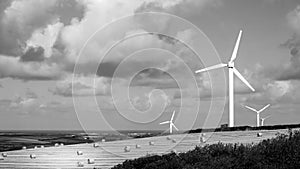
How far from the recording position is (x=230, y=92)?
2010 inches

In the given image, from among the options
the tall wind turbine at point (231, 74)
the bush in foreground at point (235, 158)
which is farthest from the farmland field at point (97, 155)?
the tall wind turbine at point (231, 74)

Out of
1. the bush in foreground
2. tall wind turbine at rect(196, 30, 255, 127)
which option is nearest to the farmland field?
the bush in foreground

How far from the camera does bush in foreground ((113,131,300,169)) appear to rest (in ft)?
71.6

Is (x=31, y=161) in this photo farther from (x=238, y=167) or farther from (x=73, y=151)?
(x=238, y=167)

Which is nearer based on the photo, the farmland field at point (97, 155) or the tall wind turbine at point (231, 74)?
the farmland field at point (97, 155)

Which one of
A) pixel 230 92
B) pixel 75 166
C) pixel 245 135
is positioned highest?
pixel 230 92

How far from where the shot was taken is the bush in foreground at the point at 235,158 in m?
21.8

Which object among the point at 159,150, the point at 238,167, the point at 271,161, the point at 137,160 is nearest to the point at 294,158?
the point at 271,161

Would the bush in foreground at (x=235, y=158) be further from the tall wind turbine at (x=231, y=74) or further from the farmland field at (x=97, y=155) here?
the tall wind turbine at (x=231, y=74)

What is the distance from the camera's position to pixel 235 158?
2308cm

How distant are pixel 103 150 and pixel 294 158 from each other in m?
15.1

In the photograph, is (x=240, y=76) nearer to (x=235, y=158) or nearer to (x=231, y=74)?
(x=231, y=74)

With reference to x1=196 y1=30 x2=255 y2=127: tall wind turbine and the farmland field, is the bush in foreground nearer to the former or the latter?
the farmland field

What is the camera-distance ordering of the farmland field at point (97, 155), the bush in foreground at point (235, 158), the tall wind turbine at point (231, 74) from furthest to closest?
the tall wind turbine at point (231, 74), the farmland field at point (97, 155), the bush in foreground at point (235, 158)
